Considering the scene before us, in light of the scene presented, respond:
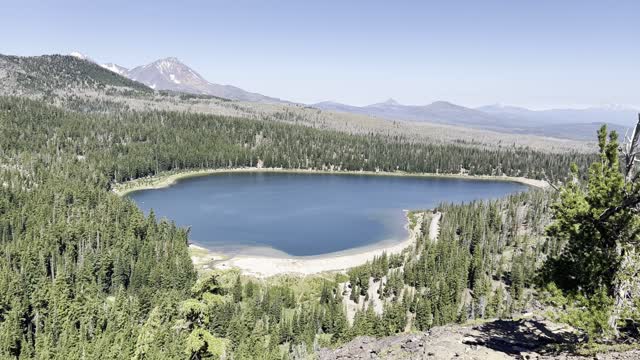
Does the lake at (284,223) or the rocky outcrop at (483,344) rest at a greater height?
the rocky outcrop at (483,344)

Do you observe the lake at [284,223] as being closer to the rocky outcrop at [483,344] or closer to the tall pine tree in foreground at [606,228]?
the rocky outcrop at [483,344]

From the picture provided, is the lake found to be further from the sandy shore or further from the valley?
the sandy shore

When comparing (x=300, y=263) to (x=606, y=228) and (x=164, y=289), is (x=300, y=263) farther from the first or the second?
(x=606, y=228)

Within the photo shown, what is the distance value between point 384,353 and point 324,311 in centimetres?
4795

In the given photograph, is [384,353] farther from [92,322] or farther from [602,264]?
[92,322]

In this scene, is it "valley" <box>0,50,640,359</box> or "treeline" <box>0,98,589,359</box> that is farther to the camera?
"treeline" <box>0,98,589,359</box>

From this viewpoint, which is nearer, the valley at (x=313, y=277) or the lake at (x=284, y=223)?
the valley at (x=313, y=277)

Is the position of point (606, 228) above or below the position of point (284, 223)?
above

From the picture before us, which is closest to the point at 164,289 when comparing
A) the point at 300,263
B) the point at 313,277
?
the point at 313,277

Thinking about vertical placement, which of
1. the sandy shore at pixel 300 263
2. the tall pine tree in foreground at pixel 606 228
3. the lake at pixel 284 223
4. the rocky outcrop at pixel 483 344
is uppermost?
the tall pine tree in foreground at pixel 606 228

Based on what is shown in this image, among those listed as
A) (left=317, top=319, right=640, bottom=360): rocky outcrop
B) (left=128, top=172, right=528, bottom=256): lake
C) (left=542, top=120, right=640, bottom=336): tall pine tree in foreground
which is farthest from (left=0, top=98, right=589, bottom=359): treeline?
(left=542, top=120, right=640, bottom=336): tall pine tree in foreground

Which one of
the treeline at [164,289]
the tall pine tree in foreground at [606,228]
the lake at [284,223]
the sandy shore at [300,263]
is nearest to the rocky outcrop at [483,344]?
the tall pine tree in foreground at [606,228]

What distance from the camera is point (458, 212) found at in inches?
5748

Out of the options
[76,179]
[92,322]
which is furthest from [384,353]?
[76,179]
